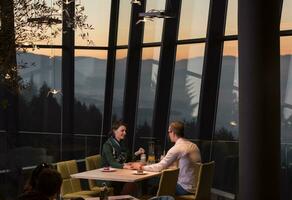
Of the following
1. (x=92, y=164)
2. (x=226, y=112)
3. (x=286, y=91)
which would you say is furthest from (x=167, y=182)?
(x=226, y=112)

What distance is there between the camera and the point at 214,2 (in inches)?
372

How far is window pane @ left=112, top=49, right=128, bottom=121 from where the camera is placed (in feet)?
36.9

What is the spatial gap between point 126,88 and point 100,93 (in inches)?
27.4

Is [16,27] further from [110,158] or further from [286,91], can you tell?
[286,91]

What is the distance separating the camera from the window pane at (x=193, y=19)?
31.8 feet

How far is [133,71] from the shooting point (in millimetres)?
11031

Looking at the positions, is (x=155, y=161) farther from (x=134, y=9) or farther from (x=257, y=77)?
(x=134, y=9)

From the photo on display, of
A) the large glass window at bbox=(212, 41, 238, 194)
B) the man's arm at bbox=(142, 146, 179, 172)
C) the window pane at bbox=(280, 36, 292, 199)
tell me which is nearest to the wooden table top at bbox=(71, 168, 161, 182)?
the man's arm at bbox=(142, 146, 179, 172)

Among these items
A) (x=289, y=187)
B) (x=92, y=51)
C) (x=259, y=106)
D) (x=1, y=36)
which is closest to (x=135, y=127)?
(x=92, y=51)

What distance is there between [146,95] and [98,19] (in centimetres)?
192

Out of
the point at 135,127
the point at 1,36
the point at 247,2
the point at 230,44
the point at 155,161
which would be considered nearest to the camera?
the point at 1,36

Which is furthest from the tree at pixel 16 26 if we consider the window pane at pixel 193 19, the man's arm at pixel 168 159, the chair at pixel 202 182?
the window pane at pixel 193 19

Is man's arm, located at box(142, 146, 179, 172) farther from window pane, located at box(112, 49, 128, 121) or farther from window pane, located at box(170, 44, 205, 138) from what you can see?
window pane, located at box(112, 49, 128, 121)

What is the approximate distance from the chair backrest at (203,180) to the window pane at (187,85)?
108 inches
